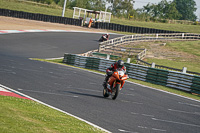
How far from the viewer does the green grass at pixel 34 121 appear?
252 inches

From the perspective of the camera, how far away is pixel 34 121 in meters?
7.26

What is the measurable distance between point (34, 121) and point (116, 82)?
5.62 m

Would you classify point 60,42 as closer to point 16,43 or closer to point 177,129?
point 16,43

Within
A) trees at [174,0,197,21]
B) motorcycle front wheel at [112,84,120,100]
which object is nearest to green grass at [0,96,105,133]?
motorcycle front wheel at [112,84,120,100]

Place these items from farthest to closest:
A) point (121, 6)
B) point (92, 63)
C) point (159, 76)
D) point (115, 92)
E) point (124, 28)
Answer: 1. point (121, 6)
2. point (124, 28)
3. point (92, 63)
4. point (159, 76)
5. point (115, 92)

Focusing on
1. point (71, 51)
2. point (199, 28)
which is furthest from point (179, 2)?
point (71, 51)

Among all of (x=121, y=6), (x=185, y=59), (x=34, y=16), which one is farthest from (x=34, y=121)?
(x=121, y=6)

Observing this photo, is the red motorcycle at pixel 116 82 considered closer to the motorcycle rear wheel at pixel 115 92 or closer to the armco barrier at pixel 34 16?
the motorcycle rear wheel at pixel 115 92

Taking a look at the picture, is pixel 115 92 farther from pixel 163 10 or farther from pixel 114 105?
pixel 163 10

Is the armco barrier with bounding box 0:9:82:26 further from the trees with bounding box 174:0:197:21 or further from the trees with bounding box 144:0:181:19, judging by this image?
the trees with bounding box 174:0:197:21

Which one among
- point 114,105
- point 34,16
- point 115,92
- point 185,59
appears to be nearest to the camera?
point 114,105

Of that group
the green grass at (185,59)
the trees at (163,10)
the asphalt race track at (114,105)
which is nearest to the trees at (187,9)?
the trees at (163,10)

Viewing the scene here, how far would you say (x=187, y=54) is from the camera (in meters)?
39.7

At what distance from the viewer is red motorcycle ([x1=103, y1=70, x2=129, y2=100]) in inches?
491
